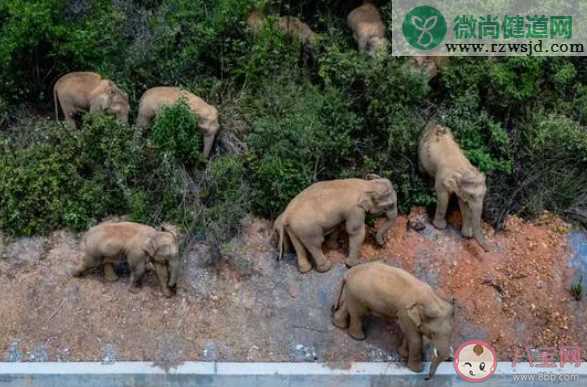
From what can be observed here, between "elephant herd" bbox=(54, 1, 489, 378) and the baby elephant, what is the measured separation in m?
0.01

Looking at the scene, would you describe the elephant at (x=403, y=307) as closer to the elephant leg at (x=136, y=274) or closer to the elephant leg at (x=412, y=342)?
the elephant leg at (x=412, y=342)

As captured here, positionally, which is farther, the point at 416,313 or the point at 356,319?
the point at 356,319

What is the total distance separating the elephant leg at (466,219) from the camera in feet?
28.5

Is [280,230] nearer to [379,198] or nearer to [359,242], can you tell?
[359,242]

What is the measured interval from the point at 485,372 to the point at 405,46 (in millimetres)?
4405

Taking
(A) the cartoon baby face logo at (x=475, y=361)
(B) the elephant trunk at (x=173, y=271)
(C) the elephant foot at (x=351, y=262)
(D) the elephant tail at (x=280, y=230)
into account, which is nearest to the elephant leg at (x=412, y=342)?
(A) the cartoon baby face logo at (x=475, y=361)

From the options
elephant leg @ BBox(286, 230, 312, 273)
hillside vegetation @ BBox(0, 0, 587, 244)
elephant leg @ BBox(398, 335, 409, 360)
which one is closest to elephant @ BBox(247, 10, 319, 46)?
hillside vegetation @ BBox(0, 0, 587, 244)

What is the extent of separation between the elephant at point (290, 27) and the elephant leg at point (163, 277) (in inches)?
153

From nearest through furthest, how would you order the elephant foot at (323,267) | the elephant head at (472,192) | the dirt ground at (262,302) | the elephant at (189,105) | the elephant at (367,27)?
the dirt ground at (262,302) < the elephant foot at (323,267) < the elephant head at (472,192) < the elephant at (189,105) < the elephant at (367,27)

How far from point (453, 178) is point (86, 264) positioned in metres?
4.23

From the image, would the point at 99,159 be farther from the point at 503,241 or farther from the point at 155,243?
the point at 503,241

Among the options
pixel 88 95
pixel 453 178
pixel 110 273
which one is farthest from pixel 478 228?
pixel 88 95

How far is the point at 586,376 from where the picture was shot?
7.77 metres

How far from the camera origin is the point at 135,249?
786 cm
